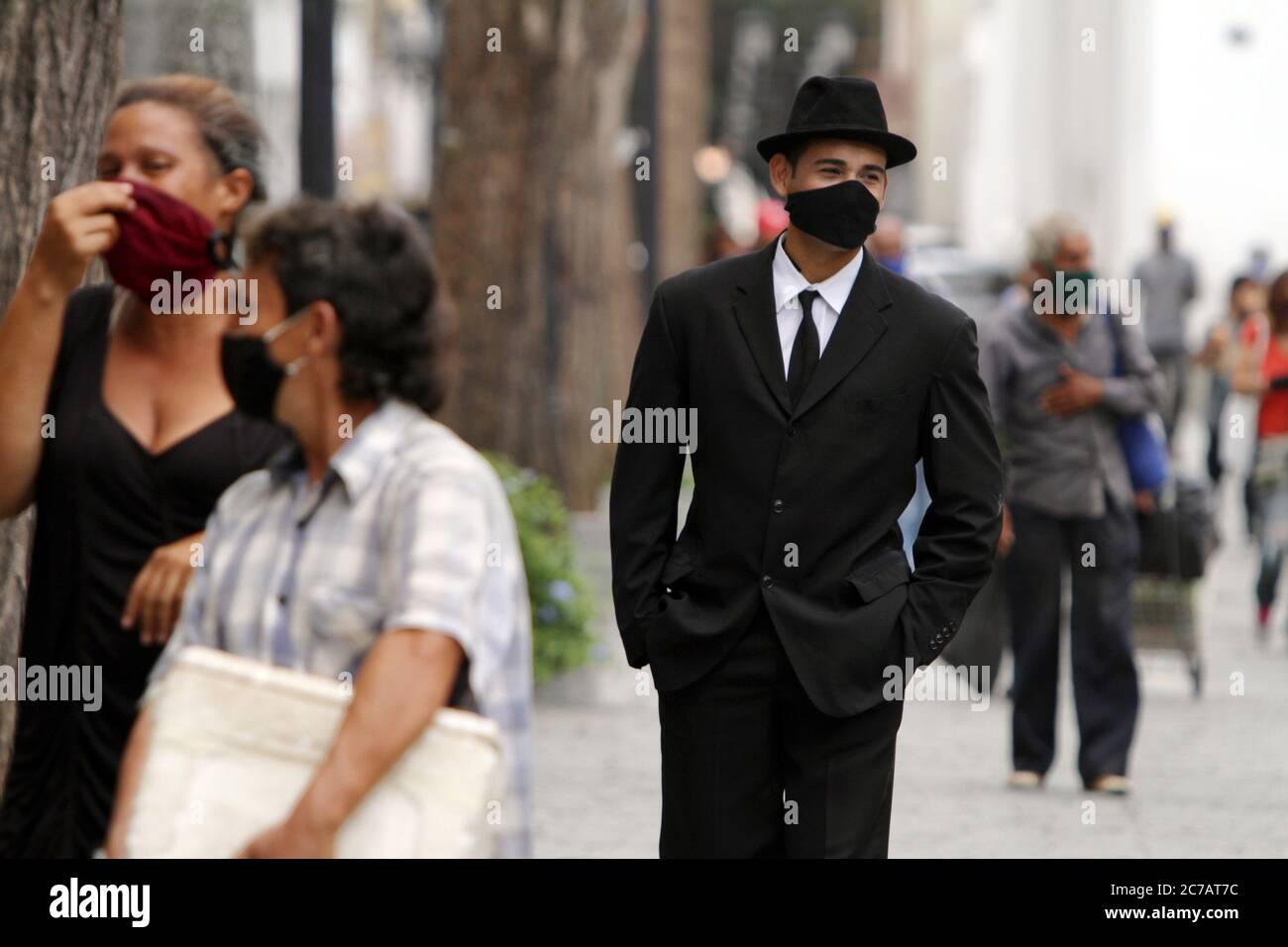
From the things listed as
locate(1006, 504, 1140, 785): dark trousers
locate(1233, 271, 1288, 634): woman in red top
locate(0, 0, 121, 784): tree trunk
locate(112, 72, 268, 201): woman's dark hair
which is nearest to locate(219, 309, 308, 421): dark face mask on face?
locate(112, 72, 268, 201): woman's dark hair

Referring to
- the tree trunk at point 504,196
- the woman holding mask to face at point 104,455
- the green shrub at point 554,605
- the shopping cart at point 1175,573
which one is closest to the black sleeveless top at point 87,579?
the woman holding mask to face at point 104,455

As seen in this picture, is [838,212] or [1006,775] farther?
[1006,775]

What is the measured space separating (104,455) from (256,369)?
626 millimetres

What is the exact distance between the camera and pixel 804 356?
4.60 m

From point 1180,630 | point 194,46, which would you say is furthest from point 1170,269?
point 194,46

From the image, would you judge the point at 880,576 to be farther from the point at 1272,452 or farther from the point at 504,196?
the point at 504,196

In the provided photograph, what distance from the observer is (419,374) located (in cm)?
360

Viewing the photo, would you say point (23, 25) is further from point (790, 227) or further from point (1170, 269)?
point (1170, 269)

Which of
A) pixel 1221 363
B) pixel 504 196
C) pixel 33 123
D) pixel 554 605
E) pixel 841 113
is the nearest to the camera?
pixel 841 113

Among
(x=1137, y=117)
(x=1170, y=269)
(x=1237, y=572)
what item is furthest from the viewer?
(x=1137, y=117)

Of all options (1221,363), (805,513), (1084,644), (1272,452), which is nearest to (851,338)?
(805,513)

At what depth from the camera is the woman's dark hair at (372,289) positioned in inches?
141
